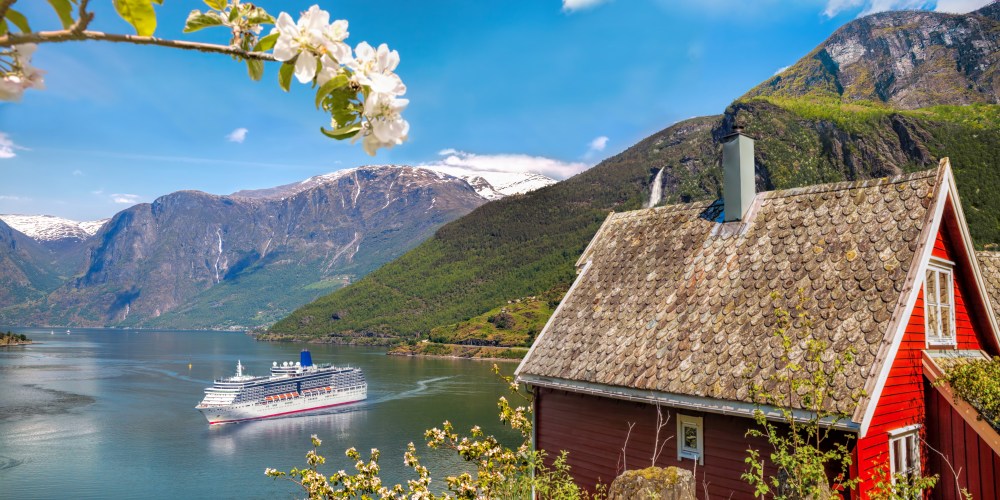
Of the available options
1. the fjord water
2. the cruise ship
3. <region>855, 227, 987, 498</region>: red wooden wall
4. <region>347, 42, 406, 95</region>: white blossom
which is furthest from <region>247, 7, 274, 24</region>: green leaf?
the cruise ship

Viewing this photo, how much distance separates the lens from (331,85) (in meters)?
1.49

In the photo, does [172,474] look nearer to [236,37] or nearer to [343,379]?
[343,379]

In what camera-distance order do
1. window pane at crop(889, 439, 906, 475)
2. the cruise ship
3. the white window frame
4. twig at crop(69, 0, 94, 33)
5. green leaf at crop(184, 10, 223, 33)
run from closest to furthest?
1. twig at crop(69, 0, 94, 33)
2. green leaf at crop(184, 10, 223, 33)
3. window pane at crop(889, 439, 906, 475)
4. the white window frame
5. the cruise ship

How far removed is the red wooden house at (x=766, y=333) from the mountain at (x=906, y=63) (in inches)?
6238

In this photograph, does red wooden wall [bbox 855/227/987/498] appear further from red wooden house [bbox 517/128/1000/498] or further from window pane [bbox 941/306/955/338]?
window pane [bbox 941/306/955/338]

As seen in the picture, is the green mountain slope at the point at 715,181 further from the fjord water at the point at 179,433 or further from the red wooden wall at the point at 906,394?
the red wooden wall at the point at 906,394

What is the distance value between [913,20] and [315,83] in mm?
214482

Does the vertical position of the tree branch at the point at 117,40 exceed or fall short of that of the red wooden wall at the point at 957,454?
it exceeds it

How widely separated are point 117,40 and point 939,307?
1034 cm

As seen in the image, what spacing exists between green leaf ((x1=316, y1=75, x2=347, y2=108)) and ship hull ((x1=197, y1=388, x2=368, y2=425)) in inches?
2314

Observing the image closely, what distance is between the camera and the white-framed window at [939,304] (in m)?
8.74

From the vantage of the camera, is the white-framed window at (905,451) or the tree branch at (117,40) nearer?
the tree branch at (117,40)

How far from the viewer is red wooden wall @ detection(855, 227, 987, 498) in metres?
7.62

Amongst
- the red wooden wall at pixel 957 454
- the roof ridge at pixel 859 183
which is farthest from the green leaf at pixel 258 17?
the red wooden wall at pixel 957 454
